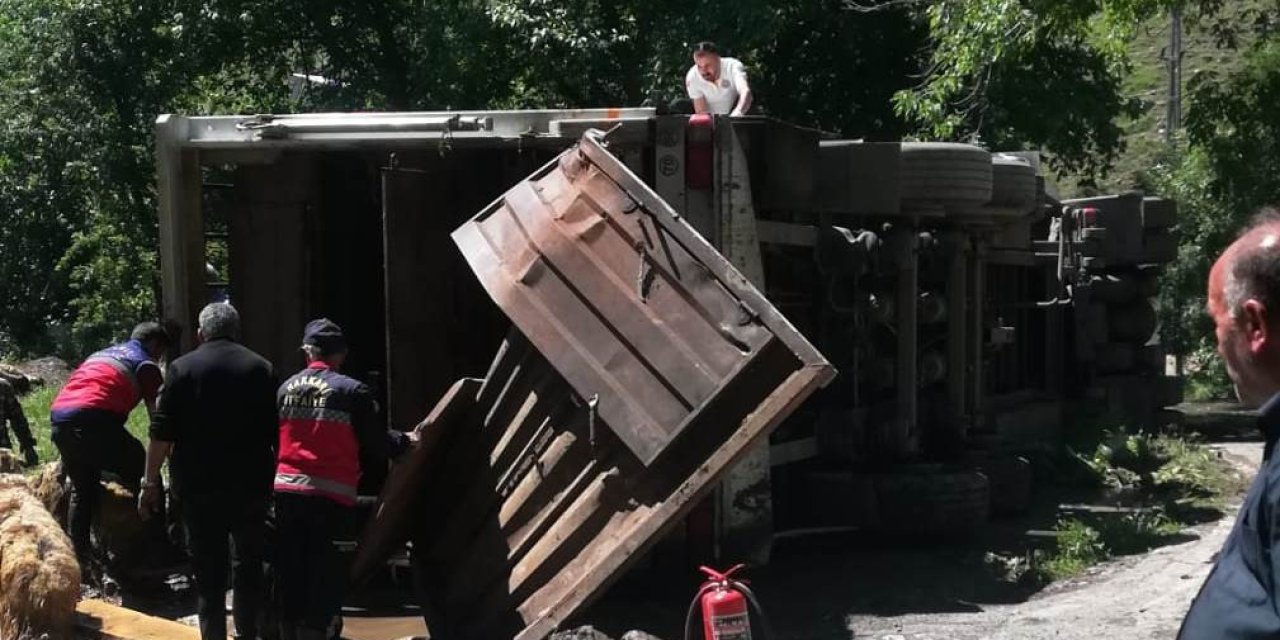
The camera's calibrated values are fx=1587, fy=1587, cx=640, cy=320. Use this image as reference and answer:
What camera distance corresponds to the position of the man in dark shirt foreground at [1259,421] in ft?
8.00

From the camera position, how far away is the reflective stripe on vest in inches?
262

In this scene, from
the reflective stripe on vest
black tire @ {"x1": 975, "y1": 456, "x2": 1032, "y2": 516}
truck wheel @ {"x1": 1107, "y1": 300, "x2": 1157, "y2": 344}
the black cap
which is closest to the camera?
the reflective stripe on vest

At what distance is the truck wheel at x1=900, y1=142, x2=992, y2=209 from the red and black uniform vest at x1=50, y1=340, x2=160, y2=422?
13.5 feet

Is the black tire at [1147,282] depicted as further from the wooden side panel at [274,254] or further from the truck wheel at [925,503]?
the wooden side panel at [274,254]

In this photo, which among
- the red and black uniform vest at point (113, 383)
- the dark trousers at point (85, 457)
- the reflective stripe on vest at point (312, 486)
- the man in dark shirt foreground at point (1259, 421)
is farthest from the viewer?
the red and black uniform vest at point (113, 383)

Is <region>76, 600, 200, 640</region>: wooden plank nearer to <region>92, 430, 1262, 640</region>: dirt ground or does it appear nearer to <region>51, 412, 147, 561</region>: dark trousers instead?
<region>51, 412, 147, 561</region>: dark trousers

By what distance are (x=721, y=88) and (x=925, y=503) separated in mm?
2616

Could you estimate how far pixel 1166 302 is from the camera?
24547mm

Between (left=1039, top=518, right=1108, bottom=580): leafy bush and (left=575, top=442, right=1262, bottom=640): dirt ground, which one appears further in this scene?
(left=1039, top=518, right=1108, bottom=580): leafy bush

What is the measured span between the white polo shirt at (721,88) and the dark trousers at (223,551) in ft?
11.7

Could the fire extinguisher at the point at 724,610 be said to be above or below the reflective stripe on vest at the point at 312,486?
below

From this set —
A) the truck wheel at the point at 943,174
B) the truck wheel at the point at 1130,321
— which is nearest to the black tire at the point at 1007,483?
the truck wheel at the point at 943,174

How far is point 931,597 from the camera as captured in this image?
783 centimetres

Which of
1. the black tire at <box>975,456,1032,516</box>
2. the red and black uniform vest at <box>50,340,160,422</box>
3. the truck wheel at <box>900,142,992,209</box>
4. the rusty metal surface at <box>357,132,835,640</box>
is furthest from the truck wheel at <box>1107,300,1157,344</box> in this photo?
the red and black uniform vest at <box>50,340,160,422</box>
